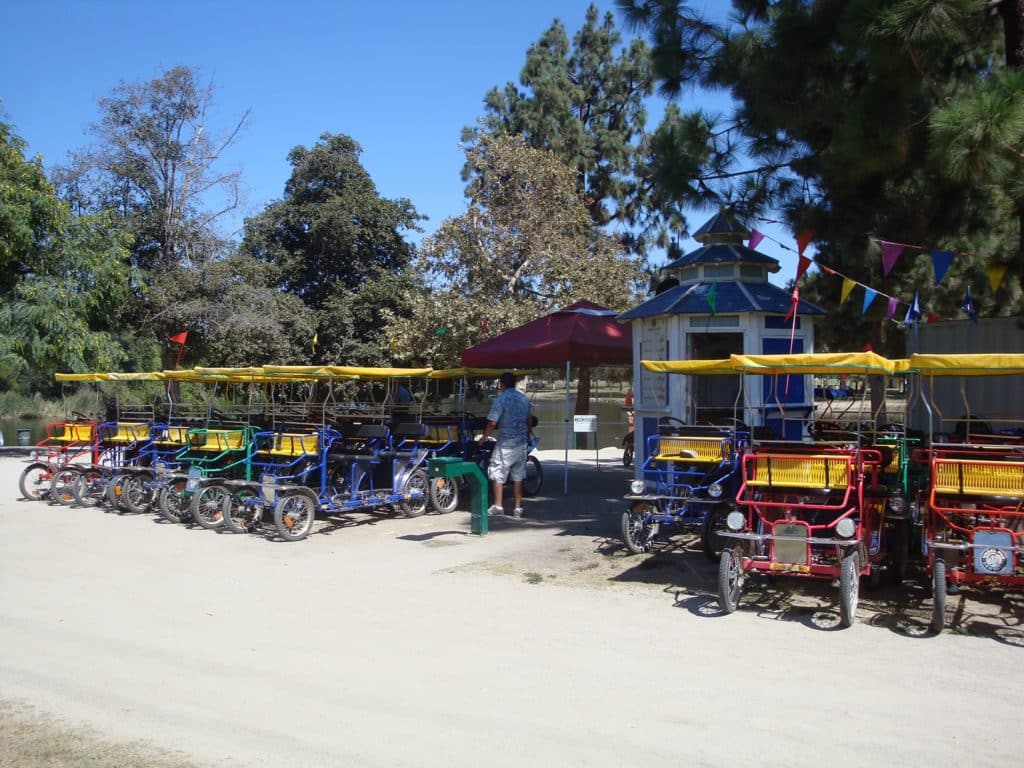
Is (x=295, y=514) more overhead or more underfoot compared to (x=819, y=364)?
more underfoot

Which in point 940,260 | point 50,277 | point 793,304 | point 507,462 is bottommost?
point 507,462

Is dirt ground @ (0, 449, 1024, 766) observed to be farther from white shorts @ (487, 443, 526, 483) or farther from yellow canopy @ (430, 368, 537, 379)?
yellow canopy @ (430, 368, 537, 379)

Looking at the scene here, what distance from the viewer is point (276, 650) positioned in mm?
6352

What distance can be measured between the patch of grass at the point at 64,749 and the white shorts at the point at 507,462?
7.22 metres

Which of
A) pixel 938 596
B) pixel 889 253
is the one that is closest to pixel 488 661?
pixel 938 596

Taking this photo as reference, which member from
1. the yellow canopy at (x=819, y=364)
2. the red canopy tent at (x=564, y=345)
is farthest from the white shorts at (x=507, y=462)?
the yellow canopy at (x=819, y=364)

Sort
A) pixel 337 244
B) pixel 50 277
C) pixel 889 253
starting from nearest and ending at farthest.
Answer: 1. pixel 889 253
2. pixel 50 277
3. pixel 337 244

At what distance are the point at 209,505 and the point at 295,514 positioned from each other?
1513 millimetres

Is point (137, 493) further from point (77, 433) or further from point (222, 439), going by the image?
point (222, 439)

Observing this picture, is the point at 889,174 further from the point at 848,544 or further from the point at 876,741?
the point at 876,741

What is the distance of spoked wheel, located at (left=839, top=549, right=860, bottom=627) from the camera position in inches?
264

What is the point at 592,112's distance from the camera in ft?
111

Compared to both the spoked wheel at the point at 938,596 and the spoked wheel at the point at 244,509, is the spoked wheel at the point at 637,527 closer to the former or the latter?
the spoked wheel at the point at 938,596

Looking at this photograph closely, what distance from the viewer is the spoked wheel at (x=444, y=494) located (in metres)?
12.6
